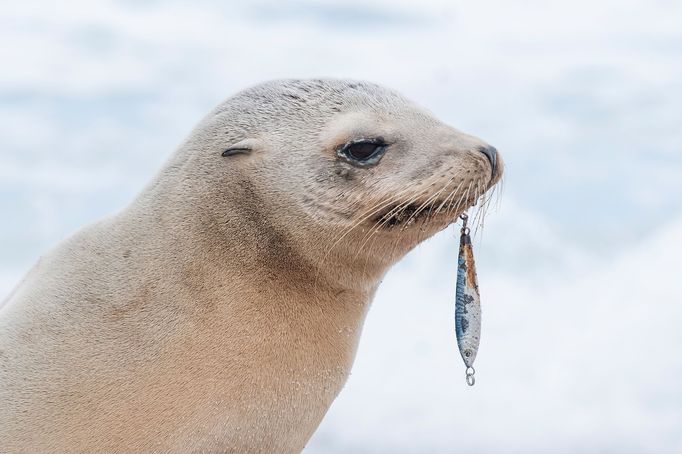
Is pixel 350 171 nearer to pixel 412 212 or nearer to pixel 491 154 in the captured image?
pixel 412 212

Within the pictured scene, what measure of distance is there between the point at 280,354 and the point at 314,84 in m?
1.99

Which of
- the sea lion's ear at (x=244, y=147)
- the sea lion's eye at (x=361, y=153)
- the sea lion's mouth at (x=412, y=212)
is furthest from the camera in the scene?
the sea lion's ear at (x=244, y=147)

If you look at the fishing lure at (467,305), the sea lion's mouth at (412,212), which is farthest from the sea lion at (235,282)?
the fishing lure at (467,305)

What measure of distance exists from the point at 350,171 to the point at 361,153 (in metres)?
0.15

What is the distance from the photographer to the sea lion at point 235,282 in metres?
8.72

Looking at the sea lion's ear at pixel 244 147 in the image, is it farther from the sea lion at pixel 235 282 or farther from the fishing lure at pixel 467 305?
the fishing lure at pixel 467 305

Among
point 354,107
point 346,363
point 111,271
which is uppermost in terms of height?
point 354,107

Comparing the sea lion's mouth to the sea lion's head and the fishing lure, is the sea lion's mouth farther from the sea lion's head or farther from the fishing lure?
the fishing lure

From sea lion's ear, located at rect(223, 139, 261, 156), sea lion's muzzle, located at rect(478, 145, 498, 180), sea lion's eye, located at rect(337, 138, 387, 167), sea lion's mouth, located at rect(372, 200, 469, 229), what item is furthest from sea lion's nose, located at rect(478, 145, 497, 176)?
sea lion's ear, located at rect(223, 139, 261, 156)

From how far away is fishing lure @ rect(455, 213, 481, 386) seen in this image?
9336 mm

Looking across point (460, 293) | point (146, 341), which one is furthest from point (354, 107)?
point (146, 341)

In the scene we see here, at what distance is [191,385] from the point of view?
875cm

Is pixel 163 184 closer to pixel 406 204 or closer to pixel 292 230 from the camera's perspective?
pixel 292 230

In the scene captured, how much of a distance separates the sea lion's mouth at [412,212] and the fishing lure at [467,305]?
22.5 inches
